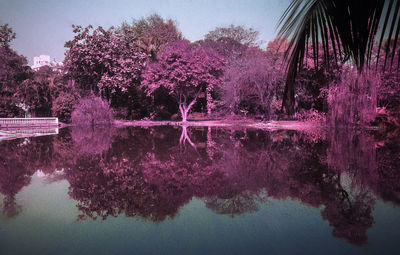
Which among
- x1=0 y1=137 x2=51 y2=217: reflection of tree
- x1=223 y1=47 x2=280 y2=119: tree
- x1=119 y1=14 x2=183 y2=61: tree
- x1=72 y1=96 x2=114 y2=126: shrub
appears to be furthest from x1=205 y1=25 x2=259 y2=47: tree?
x1=0 y1=137 x2=51 y2=217: reflection of tree

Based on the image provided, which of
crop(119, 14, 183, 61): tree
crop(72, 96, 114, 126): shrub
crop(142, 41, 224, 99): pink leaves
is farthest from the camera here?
crop(119, 14, 183, 61): tree

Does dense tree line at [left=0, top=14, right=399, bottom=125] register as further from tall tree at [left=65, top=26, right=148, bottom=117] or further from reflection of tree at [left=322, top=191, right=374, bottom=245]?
reflection of tree at [left=322, top=191, right=374, bottom=245]

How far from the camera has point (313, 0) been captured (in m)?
1.77

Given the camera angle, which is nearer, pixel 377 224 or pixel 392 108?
pixel 377 224

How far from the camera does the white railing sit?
1761 cm

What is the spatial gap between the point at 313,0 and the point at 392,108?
1894 centimetres

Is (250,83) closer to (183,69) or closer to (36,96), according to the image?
(183,69)

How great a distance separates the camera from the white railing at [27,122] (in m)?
17.6

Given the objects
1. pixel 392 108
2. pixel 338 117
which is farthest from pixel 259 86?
pixel 392 108

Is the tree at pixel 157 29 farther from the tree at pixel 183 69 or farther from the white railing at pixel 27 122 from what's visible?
the white railing at pixel 27 122

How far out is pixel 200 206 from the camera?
3783mm

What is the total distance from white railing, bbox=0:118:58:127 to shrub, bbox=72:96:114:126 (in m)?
1.52

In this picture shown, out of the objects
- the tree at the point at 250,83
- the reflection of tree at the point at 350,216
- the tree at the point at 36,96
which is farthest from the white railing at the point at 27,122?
the reflection of tree at the point at 350,216

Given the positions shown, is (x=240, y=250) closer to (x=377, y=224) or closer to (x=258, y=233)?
(x=258, y=233)
